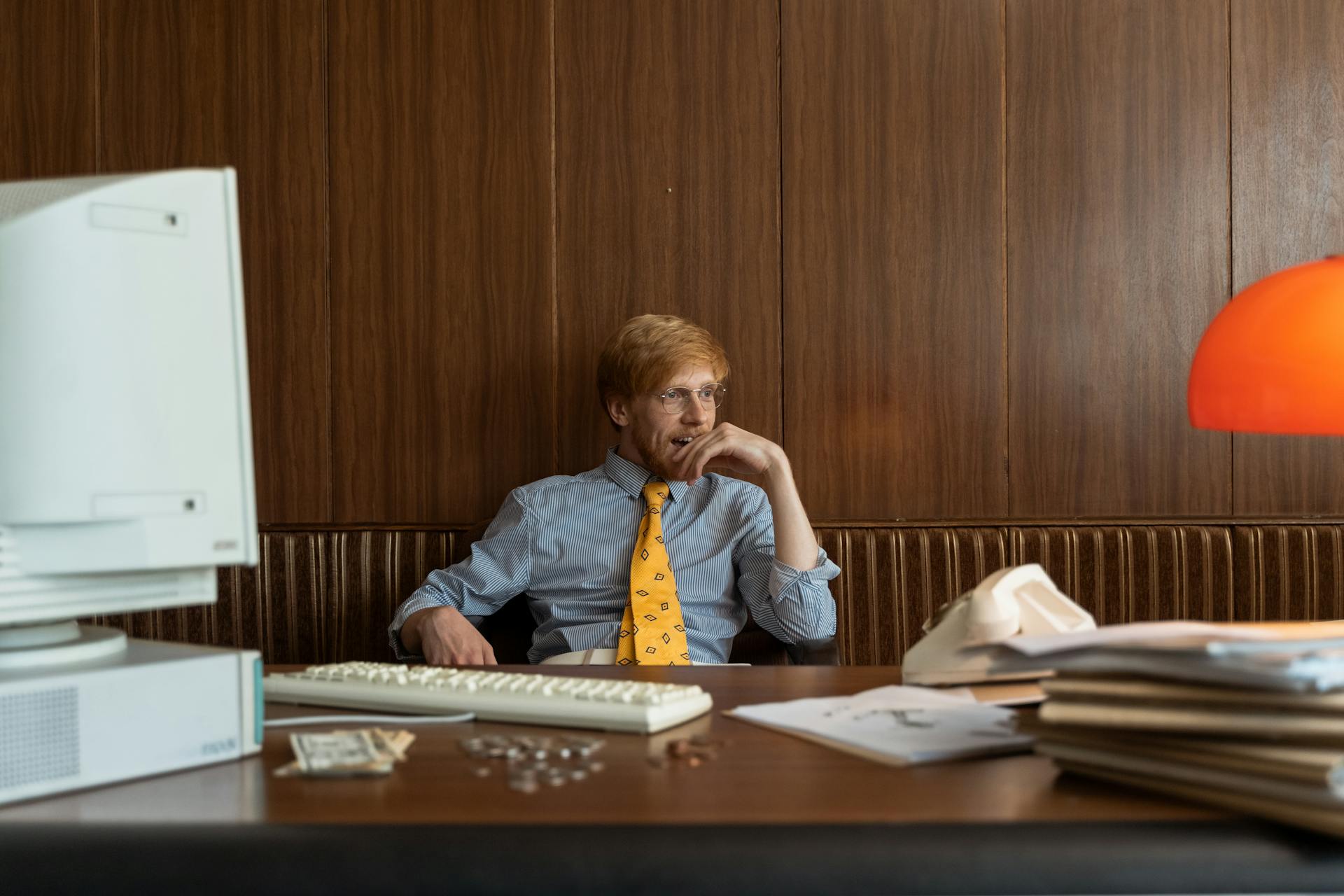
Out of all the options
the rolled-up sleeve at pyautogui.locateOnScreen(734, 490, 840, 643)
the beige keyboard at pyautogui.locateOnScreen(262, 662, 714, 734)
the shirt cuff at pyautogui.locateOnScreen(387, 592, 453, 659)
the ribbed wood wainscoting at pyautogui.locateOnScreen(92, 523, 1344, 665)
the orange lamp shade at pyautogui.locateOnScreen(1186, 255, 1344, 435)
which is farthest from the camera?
the ribbed wood wainscoting at pyautogui.locateOnScreen(92, 523, 1344, 665)

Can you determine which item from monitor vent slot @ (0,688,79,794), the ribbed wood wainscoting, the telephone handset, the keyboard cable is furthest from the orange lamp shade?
monitor vent slot @ (0,688,79,794)

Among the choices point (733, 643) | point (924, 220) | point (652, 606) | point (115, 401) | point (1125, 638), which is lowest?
point (733, 643)

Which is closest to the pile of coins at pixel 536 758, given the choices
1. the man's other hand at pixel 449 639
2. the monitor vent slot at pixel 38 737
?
the monitor vent slot at pixel 38 737

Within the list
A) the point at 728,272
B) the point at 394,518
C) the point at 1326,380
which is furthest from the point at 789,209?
the point at 1326,380

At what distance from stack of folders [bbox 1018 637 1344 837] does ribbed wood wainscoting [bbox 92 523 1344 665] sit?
6.40ft

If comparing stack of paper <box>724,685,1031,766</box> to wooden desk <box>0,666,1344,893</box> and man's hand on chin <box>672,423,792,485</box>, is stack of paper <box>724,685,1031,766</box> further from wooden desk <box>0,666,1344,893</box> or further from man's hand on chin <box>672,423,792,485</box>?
man's hand on chin <box>672,423,792,485</box>

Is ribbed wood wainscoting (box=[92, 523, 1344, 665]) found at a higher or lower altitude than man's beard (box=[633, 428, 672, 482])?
lower

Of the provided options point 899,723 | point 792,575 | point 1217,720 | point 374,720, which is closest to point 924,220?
point 792,575

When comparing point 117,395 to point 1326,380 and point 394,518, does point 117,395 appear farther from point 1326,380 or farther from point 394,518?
point 394,518

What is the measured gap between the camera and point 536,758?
1007 mm

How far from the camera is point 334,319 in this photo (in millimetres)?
3057

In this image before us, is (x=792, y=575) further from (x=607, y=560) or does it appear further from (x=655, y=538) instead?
(x=607, y=560)

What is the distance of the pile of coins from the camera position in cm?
94

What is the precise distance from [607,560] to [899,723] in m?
1.51
